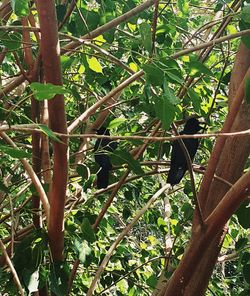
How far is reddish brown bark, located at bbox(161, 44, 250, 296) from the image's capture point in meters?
1.35

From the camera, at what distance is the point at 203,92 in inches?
79.2

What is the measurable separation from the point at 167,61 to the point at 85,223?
2.22 ft

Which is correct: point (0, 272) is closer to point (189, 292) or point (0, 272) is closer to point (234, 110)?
point (189, 292)

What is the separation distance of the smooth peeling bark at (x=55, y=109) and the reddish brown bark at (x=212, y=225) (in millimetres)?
374

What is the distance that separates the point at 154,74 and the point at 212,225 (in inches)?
21.1

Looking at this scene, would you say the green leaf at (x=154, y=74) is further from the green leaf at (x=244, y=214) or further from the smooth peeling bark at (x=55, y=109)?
the green leaf at (x=244, y=214)

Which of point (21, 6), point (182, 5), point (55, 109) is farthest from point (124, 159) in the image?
point (182, 5)

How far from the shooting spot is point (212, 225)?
1.31 meters

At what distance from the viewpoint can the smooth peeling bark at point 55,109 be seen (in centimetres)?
105

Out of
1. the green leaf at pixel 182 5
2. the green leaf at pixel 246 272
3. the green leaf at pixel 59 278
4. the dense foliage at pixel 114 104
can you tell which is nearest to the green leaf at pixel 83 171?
the dense foliage at pixel 114 104

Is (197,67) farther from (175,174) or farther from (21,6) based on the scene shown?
(175,174)

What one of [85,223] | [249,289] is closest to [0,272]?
[85,223]

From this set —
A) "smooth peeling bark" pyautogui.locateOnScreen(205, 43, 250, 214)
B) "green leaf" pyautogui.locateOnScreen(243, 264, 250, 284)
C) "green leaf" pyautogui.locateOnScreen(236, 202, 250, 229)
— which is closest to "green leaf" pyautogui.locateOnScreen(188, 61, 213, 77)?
"smooth peeling bark" pyautogui.locateOnScreen(205, 43, 250, 214)

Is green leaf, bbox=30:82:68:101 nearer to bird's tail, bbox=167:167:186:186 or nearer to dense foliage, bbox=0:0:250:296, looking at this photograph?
dense foliage, bbox=0:0:250:296
